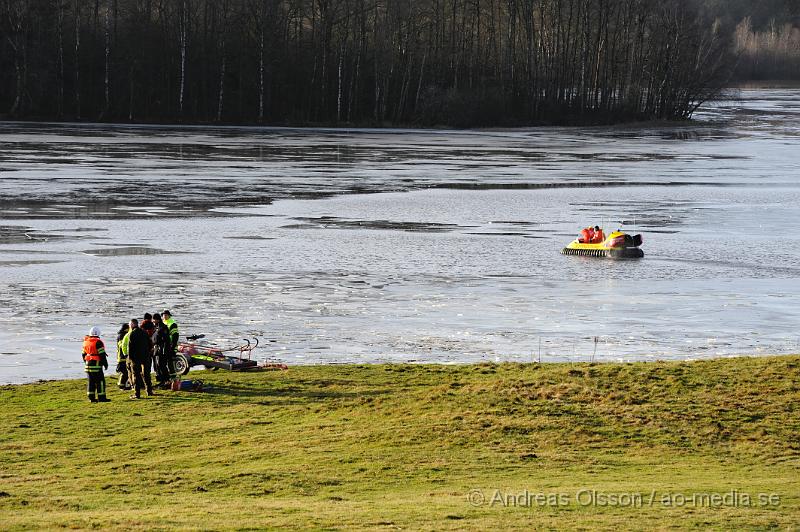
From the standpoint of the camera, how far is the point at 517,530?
948 centimetres

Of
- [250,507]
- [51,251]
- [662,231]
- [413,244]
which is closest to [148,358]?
[250,507]

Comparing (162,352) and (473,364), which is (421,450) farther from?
(162,352)

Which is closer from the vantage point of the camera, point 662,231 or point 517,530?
point 517,530

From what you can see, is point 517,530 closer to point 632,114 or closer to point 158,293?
point 158,293

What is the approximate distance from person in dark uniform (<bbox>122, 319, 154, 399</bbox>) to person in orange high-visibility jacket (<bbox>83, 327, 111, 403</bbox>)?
47 centimetres

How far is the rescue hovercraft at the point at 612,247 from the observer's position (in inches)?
1196

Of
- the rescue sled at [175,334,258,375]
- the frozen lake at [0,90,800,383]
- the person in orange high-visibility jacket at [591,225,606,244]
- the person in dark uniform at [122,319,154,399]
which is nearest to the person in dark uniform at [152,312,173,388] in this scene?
the person in dark uniform at [122,319,154,399]

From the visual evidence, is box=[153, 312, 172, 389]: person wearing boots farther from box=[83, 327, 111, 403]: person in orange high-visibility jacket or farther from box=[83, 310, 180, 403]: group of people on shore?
box=[83, 327, 111, 403]: person in orange high-visibility jacket

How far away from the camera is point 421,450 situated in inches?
515

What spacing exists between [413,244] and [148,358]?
51.3ft

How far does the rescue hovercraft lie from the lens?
30391 mm

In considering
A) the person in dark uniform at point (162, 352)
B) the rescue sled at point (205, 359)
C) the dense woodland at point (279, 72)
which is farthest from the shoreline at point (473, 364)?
the dense woodland at point (279, 72)

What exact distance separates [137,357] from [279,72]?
257 feet

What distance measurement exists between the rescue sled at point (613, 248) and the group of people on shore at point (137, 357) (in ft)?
49.6
